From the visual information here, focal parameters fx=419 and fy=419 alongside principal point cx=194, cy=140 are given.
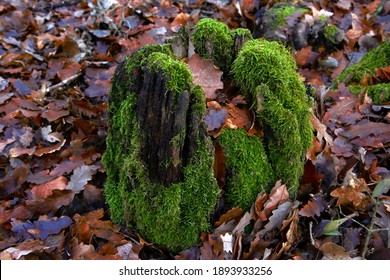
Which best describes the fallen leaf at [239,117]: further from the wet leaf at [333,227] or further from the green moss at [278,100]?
the wet leaf at [333,227]

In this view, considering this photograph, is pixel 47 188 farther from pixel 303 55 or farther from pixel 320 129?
pixel 303 55

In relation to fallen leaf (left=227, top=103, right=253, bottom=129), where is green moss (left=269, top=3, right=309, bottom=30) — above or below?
below

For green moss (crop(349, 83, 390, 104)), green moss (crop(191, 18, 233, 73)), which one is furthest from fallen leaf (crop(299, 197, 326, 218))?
green moss (crop(349, 83, 390, 104))

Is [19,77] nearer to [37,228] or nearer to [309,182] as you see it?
[37,228]

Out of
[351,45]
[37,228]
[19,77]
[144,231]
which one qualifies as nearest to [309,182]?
[144,231]

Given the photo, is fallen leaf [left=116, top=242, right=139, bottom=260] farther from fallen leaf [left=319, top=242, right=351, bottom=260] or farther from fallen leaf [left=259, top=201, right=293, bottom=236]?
fallen leaf [left=319, top=242, right=351, bottom=260]

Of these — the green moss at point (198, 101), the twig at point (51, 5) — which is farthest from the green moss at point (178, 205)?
the twig at point (51, 5)
